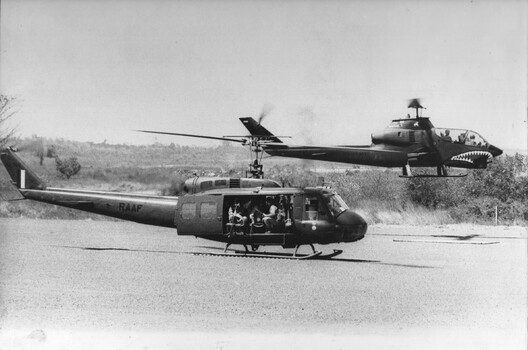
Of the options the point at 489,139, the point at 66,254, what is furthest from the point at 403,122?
the point at 66,254

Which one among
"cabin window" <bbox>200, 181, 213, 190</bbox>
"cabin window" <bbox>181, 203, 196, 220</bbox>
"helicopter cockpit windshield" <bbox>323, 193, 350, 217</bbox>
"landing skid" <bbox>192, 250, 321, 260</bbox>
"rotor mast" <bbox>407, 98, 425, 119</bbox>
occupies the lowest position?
"landing skid" <bbox>192, 250, 321, 260</bbox>

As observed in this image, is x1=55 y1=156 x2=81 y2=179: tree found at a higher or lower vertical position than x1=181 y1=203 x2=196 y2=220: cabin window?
higher

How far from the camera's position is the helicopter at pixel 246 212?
16.2 m

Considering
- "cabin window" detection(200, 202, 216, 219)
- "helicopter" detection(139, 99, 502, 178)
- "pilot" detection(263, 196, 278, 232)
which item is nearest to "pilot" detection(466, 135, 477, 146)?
"helicopter" detection(139, 99, 502, 178)

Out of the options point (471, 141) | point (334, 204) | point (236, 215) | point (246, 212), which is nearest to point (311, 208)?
point (334, 204)

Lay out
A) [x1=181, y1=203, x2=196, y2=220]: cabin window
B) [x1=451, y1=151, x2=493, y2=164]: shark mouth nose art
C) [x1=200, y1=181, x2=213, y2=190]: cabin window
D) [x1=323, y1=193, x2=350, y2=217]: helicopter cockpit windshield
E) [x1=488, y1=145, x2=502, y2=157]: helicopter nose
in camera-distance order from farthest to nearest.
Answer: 1. [x1=488, y1=145, x2=502, y2=157]: helicopter nose
2. [x1=451, y1=151, x2=493, y2=164]: shark mouth nose art
3. [x1=200, y1=181, x2=213, y2=190]: cabin window
4. [x1=181, y1=203, x2=196, y2=220]: cabin window
5. [x1=323, y1=193, x2=350, y2=217]: helicopter cockpit windshield

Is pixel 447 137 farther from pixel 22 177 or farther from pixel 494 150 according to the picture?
pixel 22 177

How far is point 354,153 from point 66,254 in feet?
35.9

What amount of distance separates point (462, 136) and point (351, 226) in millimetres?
9533

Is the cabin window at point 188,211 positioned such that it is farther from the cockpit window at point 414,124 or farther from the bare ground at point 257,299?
the cockpit window at point 414,124

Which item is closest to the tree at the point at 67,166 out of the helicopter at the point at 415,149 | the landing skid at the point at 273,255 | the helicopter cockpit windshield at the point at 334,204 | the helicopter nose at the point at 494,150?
the helicopter at the point at 415,149

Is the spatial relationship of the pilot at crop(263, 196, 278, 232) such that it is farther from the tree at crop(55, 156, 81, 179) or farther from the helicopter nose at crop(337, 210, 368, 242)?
the tree at crop(55, 156, 81, 179)

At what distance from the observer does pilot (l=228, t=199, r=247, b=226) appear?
55.2 feet

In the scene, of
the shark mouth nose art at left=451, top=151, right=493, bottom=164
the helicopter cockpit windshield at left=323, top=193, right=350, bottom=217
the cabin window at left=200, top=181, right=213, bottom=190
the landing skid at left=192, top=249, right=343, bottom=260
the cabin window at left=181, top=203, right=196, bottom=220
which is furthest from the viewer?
the shark mouth nose art at left=451, top=151, right=493, bottom=164
